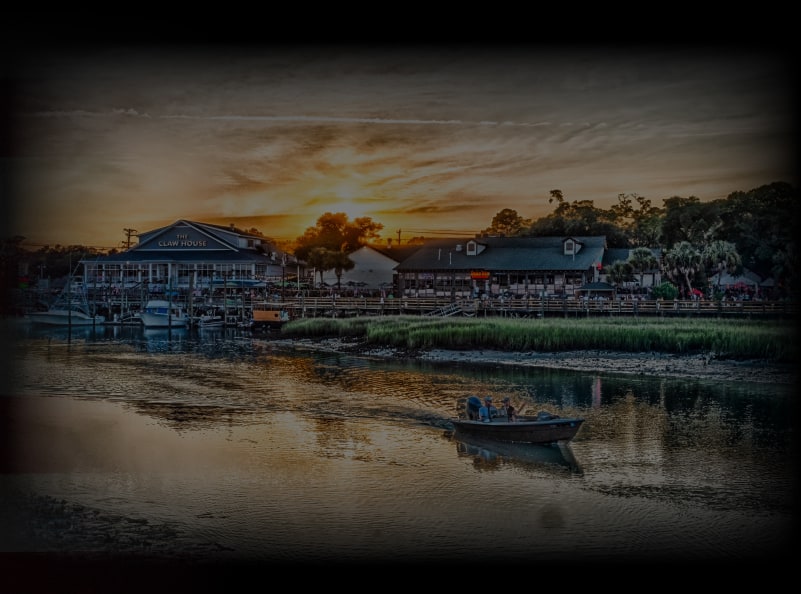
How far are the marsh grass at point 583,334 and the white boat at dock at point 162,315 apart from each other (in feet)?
25.8

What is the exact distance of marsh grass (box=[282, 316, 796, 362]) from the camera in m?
11.2

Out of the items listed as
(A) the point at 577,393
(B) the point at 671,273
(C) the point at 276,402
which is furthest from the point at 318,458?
(B) the point at 671,273

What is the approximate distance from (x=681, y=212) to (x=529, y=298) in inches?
249

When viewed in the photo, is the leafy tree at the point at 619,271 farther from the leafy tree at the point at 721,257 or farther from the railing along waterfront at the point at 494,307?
the leafy tree at the point at 721,257

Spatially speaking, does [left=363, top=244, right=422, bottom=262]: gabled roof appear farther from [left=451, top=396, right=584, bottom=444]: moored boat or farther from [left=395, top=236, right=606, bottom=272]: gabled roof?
[left=451, top=396, right=584, bottom=444]: moored boat

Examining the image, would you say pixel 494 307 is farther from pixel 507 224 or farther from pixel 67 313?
pixel 67 313

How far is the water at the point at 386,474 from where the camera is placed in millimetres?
4375

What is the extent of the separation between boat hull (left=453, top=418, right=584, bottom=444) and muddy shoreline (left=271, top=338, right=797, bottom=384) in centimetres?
462

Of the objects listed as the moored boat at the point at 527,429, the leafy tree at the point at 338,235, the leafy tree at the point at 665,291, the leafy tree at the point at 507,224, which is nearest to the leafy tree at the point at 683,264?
the leafy tree at the point at 665,291

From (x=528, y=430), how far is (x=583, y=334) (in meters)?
7.21

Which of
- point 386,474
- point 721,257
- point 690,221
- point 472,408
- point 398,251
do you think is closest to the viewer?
point 386,474

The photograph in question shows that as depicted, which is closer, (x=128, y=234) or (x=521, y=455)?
(x=521, y=455)

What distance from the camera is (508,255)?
15789mm

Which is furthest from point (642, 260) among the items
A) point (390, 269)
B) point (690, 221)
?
point (390, 269)
